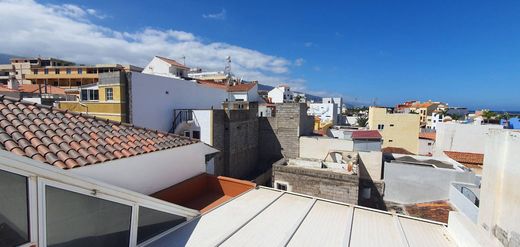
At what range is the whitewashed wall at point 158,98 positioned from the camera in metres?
14.7

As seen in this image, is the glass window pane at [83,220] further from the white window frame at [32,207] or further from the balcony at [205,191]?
the balcony at [205,191]

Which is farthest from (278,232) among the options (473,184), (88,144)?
(473,184)

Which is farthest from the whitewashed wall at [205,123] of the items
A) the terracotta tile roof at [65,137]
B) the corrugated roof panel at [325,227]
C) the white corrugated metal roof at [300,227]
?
the corrugated roof panel at [325,227]

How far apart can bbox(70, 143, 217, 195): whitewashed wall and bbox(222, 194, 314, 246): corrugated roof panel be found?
2.46 metres

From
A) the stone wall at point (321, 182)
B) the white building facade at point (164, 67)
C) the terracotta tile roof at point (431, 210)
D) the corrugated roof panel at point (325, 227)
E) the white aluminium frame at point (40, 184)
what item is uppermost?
the white building facade at point (164, 67)

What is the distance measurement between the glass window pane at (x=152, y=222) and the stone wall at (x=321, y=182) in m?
11.2

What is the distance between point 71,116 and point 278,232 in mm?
5499

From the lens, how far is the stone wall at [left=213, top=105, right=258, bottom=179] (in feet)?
60.8

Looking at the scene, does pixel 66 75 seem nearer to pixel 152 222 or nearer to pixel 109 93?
pixel 109 93

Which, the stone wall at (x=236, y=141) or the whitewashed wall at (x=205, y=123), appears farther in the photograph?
the stone wall at (x=236, y=141)

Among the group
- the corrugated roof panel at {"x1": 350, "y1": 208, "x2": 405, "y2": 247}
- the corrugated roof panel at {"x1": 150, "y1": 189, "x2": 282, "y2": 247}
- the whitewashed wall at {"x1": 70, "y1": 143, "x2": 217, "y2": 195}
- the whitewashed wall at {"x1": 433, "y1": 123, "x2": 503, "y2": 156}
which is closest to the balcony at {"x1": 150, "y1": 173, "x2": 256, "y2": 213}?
the whitewashed wall at {"x1": 70, "y1": 143, "x2": 217, "y2": 195}

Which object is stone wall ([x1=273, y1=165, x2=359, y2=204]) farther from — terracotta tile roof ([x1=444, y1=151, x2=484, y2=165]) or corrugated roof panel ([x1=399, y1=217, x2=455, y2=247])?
terracotta tile roof ([x1=444, y1=151, x2=484, y2=165])

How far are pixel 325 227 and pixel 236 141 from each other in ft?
50.3

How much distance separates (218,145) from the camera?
60.1 ft
